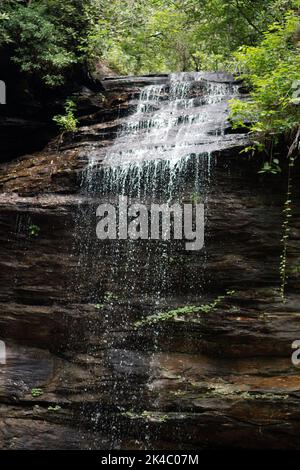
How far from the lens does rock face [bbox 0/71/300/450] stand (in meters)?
7.25

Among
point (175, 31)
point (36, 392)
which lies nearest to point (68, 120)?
point (36, 392)

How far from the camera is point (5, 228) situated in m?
9.08

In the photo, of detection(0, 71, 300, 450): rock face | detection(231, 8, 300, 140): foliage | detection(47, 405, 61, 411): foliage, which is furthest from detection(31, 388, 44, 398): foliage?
detection(231, 8, 300, 140): foliage

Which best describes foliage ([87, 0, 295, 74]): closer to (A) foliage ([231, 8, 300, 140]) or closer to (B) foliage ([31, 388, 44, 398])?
(A) foliage ([231, 8, 300, 140])

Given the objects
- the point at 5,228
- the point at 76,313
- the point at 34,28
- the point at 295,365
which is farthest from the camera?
the point at 34,28

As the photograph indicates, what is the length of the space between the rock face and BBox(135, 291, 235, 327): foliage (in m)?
0.07

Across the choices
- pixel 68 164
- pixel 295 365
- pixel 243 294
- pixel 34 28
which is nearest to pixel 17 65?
pixel 34 28

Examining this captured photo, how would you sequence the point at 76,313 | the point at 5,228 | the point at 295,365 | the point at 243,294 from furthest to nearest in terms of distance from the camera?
the point at 5,228
the point at 76,313
the point at 243,294
the point at 295,365

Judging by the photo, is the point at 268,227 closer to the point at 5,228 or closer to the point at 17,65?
the point at 5,228

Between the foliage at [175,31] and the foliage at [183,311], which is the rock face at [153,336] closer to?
the foliage at [183,311]

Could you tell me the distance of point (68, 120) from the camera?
10398mm

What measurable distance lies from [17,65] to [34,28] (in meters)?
0.89

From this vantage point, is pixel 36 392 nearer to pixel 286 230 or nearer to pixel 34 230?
pixel 34 230

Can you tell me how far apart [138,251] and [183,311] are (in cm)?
135
